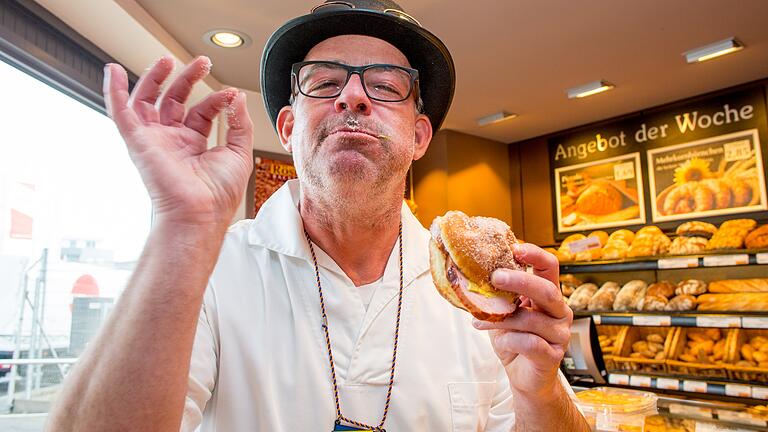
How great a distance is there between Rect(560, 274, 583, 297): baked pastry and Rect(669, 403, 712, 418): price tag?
279cm

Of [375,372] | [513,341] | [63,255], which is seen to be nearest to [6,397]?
[63,255]

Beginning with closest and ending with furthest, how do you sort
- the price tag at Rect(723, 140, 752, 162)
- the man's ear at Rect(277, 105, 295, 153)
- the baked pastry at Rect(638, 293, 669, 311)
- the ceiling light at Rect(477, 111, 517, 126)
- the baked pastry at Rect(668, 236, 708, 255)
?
1. the man's ear at Rect(277, 105, 295, 153)
2. the baked pastry at Rect(638, 293, 669, 311)
3. the baked pastry at Rect(668, 236, 708, 255)
4. the price tag at Rect(723, 140, 752, 162)
5. the ceiling light at Rect(477, 111, 517, 126)

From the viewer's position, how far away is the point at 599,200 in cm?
571

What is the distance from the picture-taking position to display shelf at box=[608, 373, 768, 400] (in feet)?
11.1

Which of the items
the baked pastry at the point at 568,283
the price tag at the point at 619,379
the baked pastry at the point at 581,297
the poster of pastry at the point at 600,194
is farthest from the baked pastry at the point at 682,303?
the poster of pastry at the point at 600,194

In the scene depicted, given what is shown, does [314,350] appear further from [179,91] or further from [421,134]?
[421,134]

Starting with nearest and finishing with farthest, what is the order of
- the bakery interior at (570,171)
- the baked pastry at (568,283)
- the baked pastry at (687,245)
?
the bakery interior at (570,171), the baked pastry at (687,245), the baked pastry at (568,283)

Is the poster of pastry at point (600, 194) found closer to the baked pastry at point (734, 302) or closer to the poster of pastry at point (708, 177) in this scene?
the poster of pastry at point (708, 177)

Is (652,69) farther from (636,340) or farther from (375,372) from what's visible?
(375,372)

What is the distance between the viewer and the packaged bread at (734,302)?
3772 mm

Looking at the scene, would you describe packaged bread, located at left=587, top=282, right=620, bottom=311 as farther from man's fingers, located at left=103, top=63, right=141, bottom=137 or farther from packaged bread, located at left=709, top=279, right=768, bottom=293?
man's fingers, located at left=103, top=63, right=141, bottom=137

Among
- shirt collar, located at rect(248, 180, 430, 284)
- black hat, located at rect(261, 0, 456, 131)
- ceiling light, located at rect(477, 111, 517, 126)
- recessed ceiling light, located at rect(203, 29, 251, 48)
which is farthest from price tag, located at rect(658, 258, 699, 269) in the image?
recessed ceiling light, located at rect(203, 29, 251, 48)

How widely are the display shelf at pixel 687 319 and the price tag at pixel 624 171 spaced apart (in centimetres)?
185

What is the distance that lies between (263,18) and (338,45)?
7.01 ft
